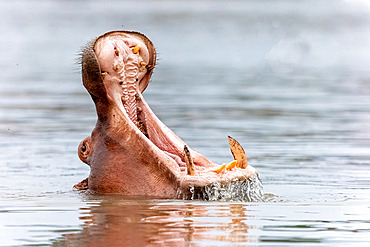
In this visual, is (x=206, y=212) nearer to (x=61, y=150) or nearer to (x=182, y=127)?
(x=61, y=150)

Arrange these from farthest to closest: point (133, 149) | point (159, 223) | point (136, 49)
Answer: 1. point (136, 49)
2. point (133, 149)
3. point (159, 223)

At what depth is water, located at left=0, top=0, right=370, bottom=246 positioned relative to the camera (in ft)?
23.3

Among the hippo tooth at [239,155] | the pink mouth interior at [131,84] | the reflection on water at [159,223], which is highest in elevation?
the pink mouth interior at [131,84]

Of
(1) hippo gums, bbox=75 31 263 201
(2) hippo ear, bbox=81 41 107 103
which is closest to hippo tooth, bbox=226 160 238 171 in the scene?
(1) hippo gums, bbox=75 31 263 201

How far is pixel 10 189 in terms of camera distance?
30.3 ft

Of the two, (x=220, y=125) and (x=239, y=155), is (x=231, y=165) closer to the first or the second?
(x=239, y=155)

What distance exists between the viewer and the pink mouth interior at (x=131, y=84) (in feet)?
26.5

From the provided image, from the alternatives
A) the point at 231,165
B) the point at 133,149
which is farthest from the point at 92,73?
the point at 231,165

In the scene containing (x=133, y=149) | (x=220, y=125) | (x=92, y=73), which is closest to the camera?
(x=92, y=73)

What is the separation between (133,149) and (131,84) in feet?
1.96

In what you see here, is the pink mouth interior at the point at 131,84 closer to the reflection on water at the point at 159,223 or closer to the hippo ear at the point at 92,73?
the hippo ear at the point at 92,73

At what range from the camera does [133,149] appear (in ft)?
26.1

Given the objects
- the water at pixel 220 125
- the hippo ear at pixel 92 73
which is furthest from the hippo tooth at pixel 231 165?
the hippo ear at pixel 92 73

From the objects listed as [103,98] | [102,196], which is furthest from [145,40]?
[102,196]
